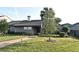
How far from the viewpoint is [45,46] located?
6.52 metres

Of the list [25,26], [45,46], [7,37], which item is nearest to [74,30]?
[45,46]

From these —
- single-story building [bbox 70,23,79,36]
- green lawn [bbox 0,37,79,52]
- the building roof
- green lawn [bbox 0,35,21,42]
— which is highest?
the building roof

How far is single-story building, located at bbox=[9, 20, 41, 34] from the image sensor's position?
636cm

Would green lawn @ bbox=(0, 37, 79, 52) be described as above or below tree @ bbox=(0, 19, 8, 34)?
below

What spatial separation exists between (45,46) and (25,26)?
81 centimetres

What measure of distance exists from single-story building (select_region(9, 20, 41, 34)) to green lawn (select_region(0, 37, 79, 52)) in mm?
295

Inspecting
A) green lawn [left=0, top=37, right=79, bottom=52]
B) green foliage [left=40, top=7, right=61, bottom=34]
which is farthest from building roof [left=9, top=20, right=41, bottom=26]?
green lawn [left=0, top=37, right=79, bottom=52]

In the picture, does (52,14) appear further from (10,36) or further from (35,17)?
(10,36)

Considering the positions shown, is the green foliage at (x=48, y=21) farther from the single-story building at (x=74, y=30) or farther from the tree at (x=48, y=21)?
the single-story building at (x=74, y=30)

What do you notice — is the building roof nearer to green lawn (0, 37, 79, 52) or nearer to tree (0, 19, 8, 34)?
tree (0, 19, 8, 34)
